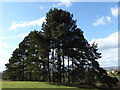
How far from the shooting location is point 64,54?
2472cm

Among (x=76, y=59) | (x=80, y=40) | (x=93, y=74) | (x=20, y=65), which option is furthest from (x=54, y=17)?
(x=20, y=65)

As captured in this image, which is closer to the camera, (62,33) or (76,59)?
(62,33)

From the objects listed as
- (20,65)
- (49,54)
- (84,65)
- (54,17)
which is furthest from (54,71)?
(20,65)

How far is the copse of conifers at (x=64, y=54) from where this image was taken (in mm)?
24625

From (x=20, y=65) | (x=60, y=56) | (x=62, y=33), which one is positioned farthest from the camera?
(x=20, y=65)

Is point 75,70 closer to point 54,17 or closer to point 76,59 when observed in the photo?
point 76,59

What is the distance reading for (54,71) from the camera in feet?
82.5

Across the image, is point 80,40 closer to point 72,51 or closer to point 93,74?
point 72,51

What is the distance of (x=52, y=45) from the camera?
2603 cm

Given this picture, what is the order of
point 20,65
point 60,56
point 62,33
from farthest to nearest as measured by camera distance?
point 20,65, point 60,56, point 62,33

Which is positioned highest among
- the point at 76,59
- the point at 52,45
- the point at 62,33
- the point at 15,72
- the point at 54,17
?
the point at 54,17

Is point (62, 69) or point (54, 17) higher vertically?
point (54, 17)

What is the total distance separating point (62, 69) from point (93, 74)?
5.15 meters

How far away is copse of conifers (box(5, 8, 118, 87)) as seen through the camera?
80.8 feet
